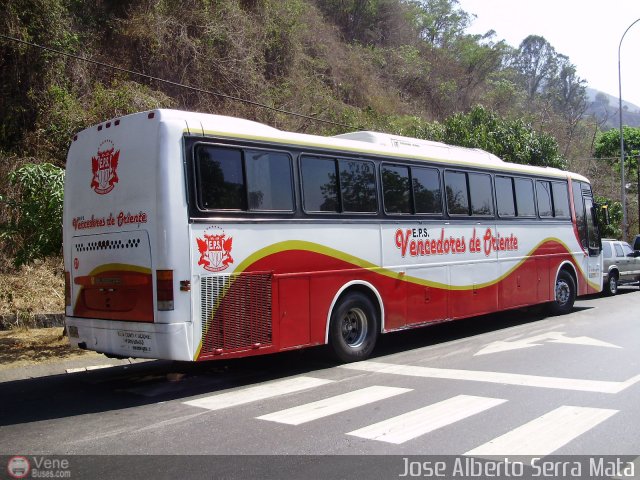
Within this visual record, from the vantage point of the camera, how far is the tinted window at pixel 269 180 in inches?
305

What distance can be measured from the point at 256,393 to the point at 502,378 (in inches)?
124

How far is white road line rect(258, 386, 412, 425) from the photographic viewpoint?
616 cm

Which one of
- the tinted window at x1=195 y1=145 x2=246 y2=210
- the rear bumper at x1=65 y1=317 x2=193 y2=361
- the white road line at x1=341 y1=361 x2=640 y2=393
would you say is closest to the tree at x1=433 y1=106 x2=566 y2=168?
the white road line at x1=341 y1=361 x2=640 y2=393

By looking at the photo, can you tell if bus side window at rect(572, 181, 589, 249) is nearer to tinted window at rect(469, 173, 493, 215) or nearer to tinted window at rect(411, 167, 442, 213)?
tinted window at rect(469, 173, 493, 215)

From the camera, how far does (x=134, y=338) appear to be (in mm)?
7109

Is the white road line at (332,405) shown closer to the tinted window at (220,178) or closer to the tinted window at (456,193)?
the tinted window at (220,178)

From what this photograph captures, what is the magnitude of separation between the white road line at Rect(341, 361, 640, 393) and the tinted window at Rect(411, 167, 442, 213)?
293 centimetres

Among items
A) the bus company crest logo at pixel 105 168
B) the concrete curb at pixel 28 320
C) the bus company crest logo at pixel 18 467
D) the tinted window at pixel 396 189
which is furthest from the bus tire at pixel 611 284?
the bus company crest logo at pixel 18 467

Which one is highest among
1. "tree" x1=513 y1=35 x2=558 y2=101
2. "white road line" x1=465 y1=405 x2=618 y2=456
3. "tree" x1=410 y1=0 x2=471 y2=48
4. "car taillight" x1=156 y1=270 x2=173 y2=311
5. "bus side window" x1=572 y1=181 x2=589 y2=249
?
"tree" x1=513 y1=35 x2=558 y2=101

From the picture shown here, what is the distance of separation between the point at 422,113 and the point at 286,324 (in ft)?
101

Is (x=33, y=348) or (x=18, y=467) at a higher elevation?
(x=33, y=348)

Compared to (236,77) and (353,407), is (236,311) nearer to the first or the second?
(353,407)

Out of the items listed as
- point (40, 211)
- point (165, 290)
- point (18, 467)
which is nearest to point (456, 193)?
point (165, 290)

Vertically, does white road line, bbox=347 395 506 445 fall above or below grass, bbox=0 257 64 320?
below
